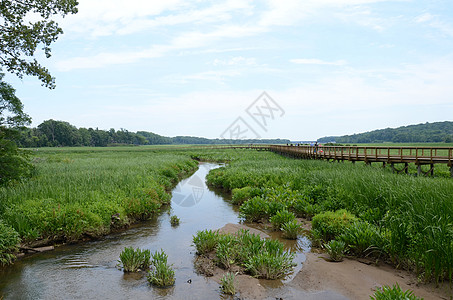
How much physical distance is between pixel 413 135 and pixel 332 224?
140142mm

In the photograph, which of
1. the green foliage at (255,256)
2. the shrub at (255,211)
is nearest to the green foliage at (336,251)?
the green foliage at (255,256)

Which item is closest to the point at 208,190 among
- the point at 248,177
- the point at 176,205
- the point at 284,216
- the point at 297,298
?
the point at 248,177

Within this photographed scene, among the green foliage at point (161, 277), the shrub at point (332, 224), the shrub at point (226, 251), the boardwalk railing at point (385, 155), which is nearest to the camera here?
the green foliage at point (161, 277)

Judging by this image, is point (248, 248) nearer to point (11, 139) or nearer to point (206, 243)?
point (206, 243)

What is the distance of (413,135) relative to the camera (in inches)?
4975

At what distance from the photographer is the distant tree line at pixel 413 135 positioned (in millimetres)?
115363

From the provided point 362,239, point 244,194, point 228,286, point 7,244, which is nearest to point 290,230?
point 362,239

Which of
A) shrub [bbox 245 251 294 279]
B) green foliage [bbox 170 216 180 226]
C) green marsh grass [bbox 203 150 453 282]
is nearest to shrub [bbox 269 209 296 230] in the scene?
green marsh grass [bbox 203 150 453 282]

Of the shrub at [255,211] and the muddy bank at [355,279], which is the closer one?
the muddy bank at [355,279]

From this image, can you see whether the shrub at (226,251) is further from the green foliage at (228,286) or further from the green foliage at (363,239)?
the green foliage at (363,239)

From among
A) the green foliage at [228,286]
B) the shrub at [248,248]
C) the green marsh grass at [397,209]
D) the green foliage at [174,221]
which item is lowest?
the green foliage at [174,221]

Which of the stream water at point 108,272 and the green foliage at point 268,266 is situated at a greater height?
the green foliage at point 268,266

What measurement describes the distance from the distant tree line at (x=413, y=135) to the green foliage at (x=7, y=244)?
115m

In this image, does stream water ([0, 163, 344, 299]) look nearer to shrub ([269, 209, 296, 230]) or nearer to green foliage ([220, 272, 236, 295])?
green foliage ([220, 272, 236, 295])
